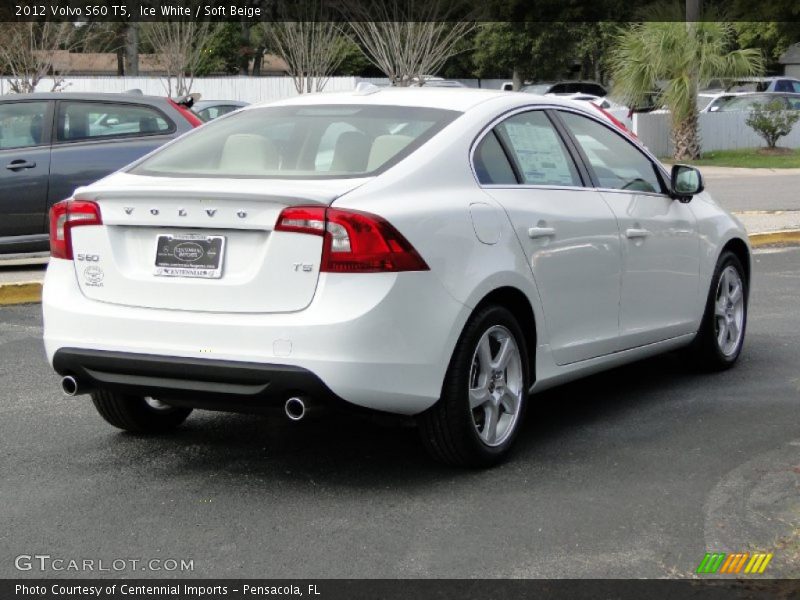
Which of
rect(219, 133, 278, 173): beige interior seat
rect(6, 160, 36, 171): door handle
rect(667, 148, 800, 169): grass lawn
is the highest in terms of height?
rect(219, 133, 278, 173): beige interior seat

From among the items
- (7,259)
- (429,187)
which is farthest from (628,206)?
(7,259)

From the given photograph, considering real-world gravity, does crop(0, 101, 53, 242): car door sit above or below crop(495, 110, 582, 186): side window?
below

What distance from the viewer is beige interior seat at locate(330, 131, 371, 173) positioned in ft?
18.1

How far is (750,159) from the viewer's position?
29625 millimetres

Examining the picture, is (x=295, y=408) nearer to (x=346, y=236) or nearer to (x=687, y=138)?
(x=346, y=236)

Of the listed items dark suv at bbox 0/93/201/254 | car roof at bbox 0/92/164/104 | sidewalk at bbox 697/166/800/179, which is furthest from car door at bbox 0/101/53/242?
sidewalk at bbox 697/166/800/179

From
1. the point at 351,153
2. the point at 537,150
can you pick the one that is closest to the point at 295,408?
the point at 351,153

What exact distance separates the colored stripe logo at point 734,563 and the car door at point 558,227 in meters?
1.68

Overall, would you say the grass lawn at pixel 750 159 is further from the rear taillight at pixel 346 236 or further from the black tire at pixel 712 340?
the rear taillight at pixel 346 236

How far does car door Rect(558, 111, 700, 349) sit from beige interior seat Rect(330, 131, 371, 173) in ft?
4.37

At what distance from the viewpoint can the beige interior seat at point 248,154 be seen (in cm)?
571

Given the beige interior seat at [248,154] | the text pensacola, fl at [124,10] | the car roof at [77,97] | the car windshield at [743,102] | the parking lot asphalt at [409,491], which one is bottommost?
the parking lot asphalt at [409,491]

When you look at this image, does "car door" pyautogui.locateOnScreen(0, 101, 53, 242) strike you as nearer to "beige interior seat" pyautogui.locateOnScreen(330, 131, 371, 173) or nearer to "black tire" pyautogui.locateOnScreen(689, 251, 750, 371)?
"black tire" pyautogui.locateOnScreen(689, 251, 750, 371)

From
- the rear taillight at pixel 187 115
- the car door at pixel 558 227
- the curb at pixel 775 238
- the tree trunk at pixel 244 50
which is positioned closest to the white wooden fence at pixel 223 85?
the tree trunk at pixel 244 50
